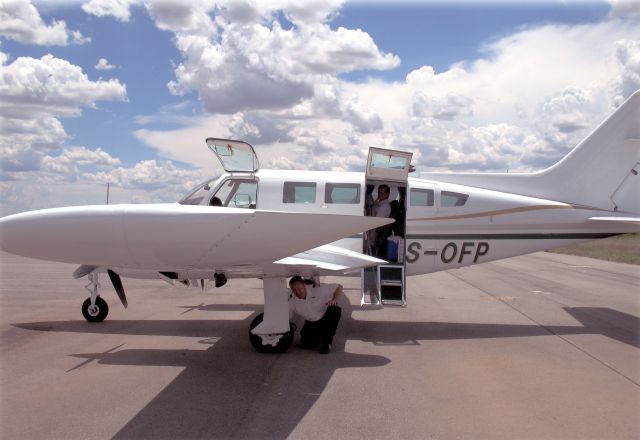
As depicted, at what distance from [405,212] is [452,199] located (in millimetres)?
1000

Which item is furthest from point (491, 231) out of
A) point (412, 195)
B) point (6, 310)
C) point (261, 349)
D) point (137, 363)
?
point (6, 310)

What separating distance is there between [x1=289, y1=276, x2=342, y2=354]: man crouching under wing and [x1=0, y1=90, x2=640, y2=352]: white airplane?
0.87ft

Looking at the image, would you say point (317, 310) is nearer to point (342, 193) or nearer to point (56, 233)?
point (342, 193)

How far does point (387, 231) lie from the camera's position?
978 centimetres

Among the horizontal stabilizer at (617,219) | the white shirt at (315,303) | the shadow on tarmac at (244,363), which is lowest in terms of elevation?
the shadow on tarmac at (244,363)

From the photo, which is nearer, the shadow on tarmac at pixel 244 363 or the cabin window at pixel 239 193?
the shadow on tarmac at pixel 244 363

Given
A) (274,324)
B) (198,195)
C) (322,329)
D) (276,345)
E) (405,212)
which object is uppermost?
(198,195)

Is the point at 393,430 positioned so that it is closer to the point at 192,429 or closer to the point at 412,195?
the point at 192,429

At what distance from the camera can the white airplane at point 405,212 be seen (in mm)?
7484

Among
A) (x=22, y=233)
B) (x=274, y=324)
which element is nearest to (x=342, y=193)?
(x=274, y=324)

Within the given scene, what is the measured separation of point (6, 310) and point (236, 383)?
22.3 feet

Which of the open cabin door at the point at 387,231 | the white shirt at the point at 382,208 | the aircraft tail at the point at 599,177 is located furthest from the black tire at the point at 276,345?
the aircraft tail at the point at 599,177

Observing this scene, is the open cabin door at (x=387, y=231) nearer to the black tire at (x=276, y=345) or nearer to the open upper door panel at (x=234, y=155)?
the black tire at (x=276, y=345)

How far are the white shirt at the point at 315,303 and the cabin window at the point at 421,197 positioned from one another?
107 inches
